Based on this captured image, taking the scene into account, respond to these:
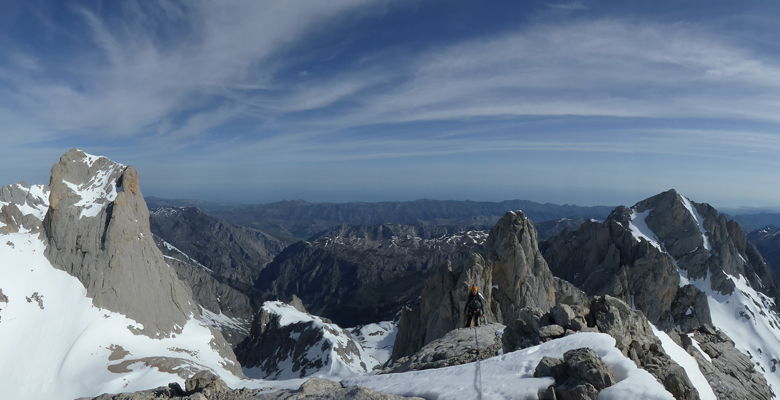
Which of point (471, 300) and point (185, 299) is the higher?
point (471, 300)

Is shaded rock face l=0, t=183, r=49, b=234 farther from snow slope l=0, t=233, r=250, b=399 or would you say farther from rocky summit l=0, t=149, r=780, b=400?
snow slope l=0, t=233, r=250, b=399

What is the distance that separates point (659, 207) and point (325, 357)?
117 metres

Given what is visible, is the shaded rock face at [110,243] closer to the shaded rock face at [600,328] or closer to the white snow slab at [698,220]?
the shaded rock face at [600,328]

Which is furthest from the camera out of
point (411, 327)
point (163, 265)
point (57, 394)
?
point (163, 265)

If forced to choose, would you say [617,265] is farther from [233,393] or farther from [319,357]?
[233,393]

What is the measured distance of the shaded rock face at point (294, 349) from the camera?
4658 inches

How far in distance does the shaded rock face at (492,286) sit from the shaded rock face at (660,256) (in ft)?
104

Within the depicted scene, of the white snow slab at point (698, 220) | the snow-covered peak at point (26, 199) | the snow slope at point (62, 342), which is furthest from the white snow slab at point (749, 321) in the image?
the snow-covered peak at point (26, 199)

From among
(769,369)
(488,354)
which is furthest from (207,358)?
(769,369)

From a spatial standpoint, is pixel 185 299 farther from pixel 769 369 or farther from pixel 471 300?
pixel 769 369

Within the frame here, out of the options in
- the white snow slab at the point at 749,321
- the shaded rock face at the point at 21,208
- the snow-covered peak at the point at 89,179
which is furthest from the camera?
the white snow slab at the point at 749,321

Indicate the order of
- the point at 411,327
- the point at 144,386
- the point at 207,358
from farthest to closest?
the point at 411,327, the point at 207,358, the point at 144,386

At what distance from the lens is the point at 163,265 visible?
98562mm

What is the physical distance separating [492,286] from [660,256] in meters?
57.4
